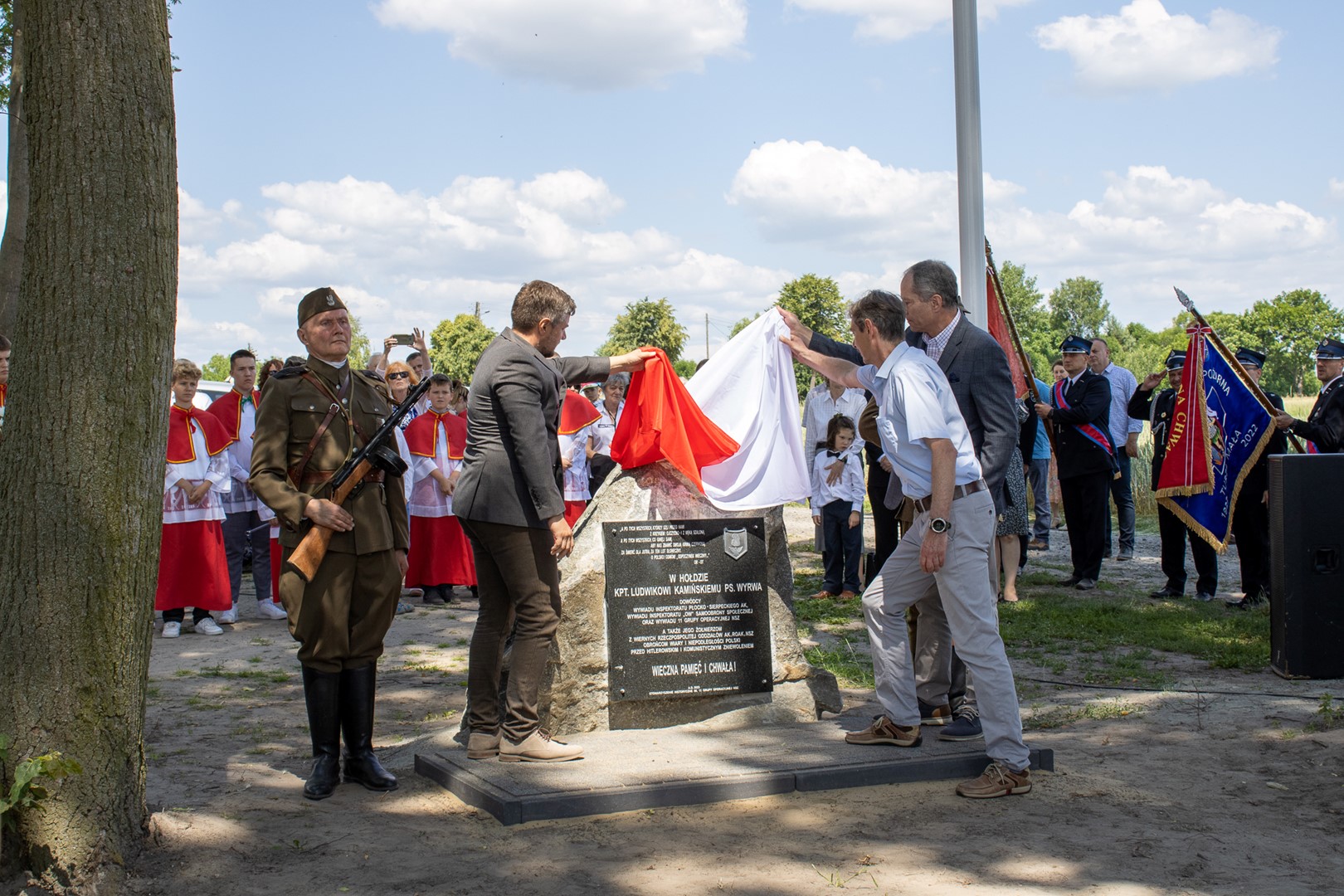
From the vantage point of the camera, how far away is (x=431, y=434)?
1131cm

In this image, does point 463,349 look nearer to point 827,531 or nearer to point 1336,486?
point 827,531

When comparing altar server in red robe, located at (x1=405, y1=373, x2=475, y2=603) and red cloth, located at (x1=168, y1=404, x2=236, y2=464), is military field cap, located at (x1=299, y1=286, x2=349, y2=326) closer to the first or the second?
red cloth, located at (x1=168, y1=404, x2=236, y2=464)

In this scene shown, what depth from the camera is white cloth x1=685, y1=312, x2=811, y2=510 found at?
6.51 m

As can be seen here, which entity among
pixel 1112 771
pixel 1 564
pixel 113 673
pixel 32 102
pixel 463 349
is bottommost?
pixel 1112 771

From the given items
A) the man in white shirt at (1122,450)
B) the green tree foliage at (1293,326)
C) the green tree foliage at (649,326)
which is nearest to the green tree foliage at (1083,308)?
the green tree foliage at (1293,326)

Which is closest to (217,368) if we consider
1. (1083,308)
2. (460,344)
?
(460,344)

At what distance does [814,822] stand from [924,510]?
4.56 ft

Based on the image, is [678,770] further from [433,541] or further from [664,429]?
[433,541]

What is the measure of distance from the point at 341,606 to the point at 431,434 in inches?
247

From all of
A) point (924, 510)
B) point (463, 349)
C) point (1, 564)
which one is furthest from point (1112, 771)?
point (463, 349)

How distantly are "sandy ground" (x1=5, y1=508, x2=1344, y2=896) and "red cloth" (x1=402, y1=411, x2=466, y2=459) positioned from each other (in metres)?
4.87

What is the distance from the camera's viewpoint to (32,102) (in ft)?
13.7

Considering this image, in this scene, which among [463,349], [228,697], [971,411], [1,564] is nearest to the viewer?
[1,564]

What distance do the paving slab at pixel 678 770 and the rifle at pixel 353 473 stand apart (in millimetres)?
1112
